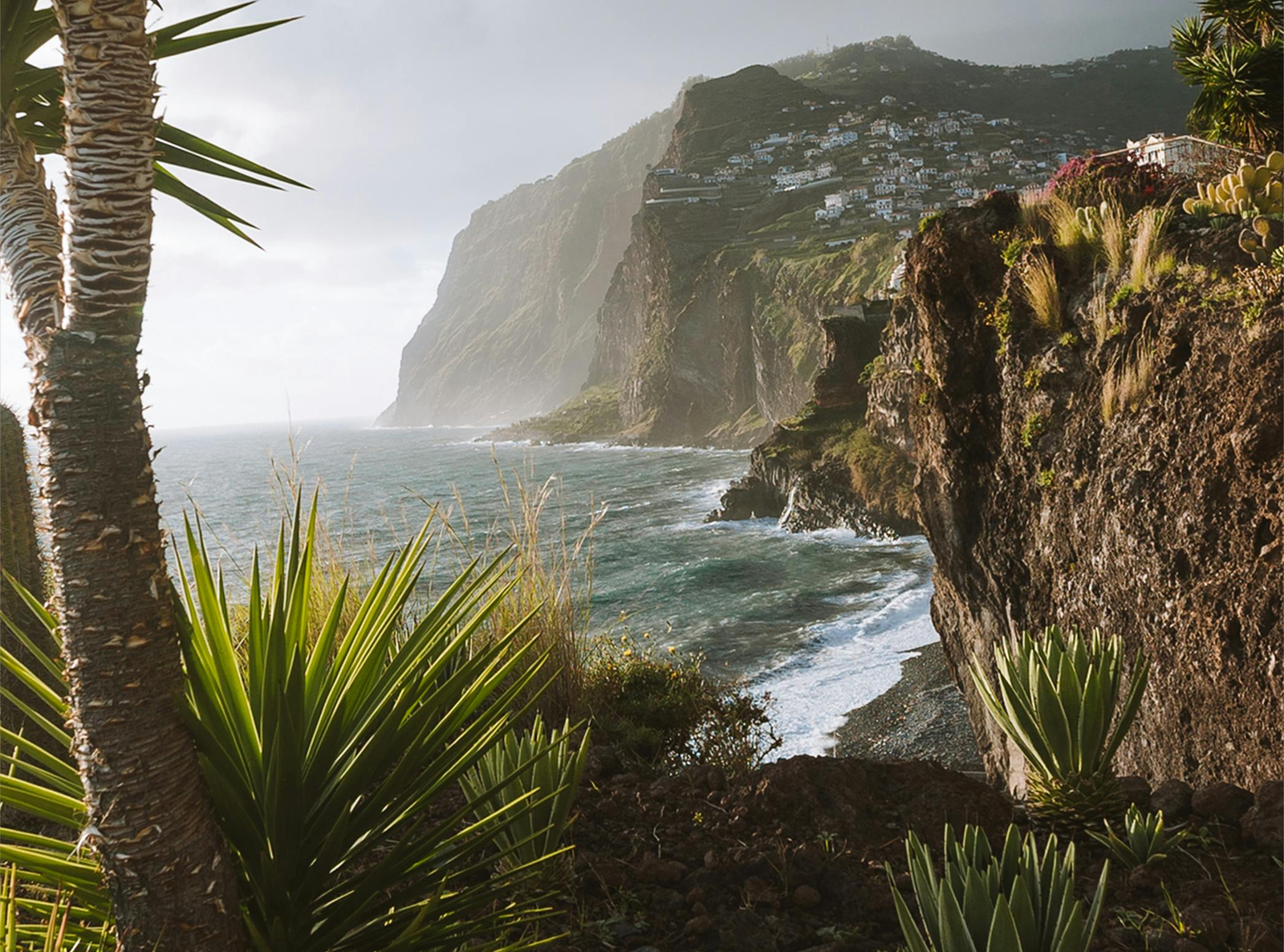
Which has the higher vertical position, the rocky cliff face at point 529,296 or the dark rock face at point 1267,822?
the rocky cliff face at point 529,296

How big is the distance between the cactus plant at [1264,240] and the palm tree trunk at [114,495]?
502 cm

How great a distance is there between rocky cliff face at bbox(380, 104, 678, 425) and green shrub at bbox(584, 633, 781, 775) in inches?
4962

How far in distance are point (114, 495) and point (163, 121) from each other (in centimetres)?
79

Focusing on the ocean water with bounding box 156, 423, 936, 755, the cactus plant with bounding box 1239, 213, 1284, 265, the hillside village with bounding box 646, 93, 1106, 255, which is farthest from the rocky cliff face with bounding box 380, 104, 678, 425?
the cactus plant with bounding box 1239, 213, 1284, 265

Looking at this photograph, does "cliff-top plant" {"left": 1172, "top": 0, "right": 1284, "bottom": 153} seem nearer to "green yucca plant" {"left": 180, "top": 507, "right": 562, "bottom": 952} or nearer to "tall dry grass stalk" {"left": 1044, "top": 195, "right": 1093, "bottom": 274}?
"tall dry grass stalk" {"left": 1044, "top": 195, "right": 1093, "bottom": 274}

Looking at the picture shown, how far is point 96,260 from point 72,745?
743mm

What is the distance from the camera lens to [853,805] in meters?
2.50

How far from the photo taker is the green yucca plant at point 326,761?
134cm

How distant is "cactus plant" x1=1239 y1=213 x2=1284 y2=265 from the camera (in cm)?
423

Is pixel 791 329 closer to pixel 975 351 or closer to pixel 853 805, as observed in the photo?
pixel 975 351

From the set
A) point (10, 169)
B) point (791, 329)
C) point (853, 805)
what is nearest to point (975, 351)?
point (853, 805)

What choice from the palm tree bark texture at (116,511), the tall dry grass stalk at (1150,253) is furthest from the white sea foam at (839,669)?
the palm tree bark texture at (116,511)

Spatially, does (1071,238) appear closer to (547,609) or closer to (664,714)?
(664,714)

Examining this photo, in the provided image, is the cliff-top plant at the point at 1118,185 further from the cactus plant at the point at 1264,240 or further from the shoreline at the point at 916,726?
the shoreline at the point at 916,726
